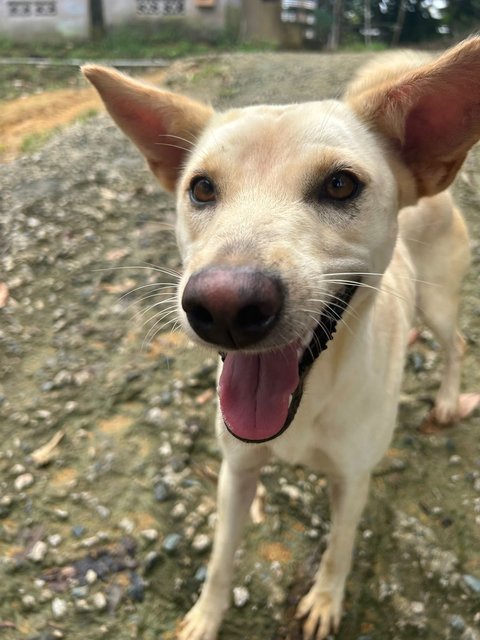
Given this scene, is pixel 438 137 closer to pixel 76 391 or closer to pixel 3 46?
pixel 76 391

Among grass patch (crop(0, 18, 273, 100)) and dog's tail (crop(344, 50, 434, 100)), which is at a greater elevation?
dog's tail (crop(344, 50, 434, 100))

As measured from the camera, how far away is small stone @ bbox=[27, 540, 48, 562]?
120 inches

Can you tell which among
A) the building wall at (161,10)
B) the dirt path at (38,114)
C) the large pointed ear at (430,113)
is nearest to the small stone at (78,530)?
the large pointed ear at (430,113)

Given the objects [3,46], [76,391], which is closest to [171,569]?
[76,391]

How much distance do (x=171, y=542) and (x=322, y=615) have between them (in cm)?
85

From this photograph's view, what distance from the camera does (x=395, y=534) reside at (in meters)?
3.21

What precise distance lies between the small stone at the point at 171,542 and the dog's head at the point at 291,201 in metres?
1.39

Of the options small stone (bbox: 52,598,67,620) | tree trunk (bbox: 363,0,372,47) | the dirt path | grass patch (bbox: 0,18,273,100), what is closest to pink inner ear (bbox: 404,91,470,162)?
small stone (bbox: 52,598,67,620)

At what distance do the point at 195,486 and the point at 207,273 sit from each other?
6.99 ft

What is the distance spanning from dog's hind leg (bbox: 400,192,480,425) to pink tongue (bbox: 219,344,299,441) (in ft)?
4.81

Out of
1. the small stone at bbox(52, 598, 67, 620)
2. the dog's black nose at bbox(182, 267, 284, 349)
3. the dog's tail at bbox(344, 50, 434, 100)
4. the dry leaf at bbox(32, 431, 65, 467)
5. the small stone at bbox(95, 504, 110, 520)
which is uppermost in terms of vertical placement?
the dog's tail at bbox(344, 50, 434, 100)

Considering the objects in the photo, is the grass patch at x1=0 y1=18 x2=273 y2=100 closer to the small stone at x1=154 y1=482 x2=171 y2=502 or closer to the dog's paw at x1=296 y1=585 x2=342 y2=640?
the small stone at x1=154 y1=482 x2=171 y2=502

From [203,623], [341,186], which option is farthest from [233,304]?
[203,623]

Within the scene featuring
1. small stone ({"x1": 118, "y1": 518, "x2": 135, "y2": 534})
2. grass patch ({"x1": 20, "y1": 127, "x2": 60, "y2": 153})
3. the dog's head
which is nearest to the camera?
the dog's head
